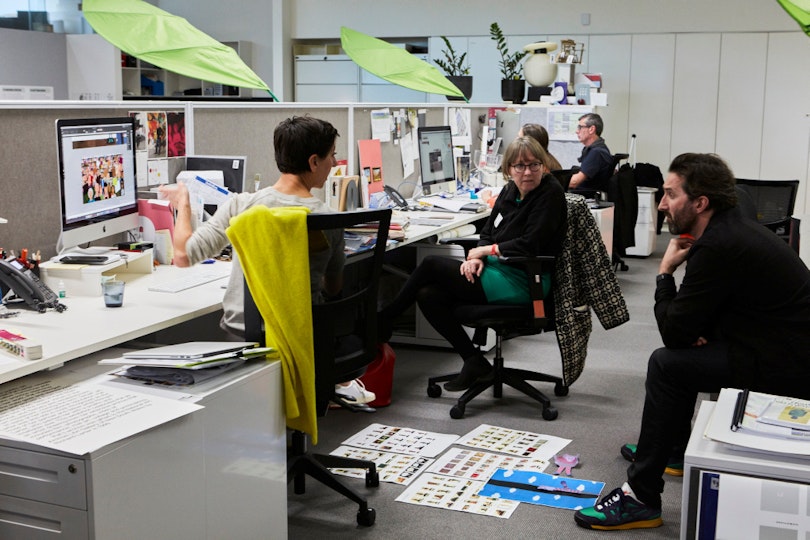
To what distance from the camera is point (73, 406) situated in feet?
5.64

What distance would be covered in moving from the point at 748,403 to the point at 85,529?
129 centimetres

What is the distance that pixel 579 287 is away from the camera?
131 inches

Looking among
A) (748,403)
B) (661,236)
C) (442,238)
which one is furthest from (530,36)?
(748,403)

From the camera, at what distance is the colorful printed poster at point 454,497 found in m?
2.55

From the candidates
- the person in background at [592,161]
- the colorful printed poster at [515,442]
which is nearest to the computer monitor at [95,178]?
the colorful printed poster at [515,442]

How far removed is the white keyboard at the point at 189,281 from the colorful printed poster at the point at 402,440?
760 mm

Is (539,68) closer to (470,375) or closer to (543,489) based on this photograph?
(470,375)

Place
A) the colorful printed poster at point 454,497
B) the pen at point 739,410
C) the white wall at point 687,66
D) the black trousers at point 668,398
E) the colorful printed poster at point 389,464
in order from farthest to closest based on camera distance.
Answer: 1. the white wall at point 687,66
2. the colorful printed poster at point 389,464
3. the colorful printed poster at point 454,497
4. the black trousers at point 668,398
5. the pen at point 739,410

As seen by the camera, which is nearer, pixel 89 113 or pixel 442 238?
pixel 89 113

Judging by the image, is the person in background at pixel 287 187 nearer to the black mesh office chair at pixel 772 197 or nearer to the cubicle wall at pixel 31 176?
the cubicle wall at pixel 31 176

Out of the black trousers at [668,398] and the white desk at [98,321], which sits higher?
the white desk at [98,321]

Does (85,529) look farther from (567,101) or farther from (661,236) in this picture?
(661,236)

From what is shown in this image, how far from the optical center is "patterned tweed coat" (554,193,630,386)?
10.7 feet

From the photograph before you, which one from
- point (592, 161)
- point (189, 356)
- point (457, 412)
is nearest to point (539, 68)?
point (592, 161)
